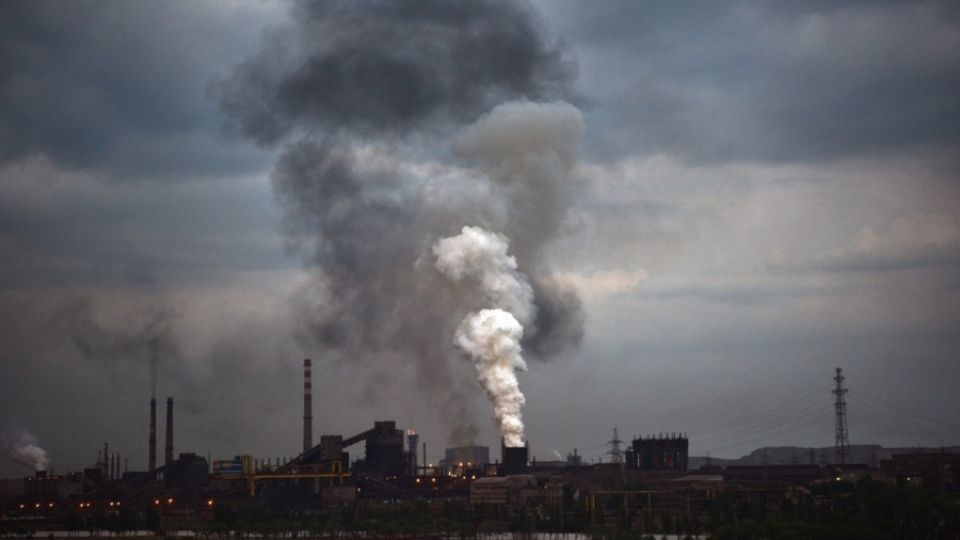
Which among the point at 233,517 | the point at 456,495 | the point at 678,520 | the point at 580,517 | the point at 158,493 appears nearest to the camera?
the point at 678,520

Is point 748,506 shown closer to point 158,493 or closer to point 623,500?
point 623,500

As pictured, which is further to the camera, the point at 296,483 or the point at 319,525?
the point at 296,483

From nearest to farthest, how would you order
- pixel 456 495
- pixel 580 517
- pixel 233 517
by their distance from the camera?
pixel 580 517, pixel 233 517, pixel 456 495

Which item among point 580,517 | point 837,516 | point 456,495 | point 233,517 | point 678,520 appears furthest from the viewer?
point 456,495

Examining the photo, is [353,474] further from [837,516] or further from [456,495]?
[837,516]

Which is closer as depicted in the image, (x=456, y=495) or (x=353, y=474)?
(x=456, y=495)

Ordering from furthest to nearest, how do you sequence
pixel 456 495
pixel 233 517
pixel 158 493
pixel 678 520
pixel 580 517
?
pixel 158 493, pixel 456 495, pixel 233 517, pixel 580 517, pixel 678 520

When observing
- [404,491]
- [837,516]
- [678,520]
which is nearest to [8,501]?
[404,491]

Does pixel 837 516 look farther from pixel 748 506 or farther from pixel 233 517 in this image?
pixel 233 517

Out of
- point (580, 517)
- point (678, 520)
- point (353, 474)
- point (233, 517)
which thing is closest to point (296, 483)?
point (353, 474)
